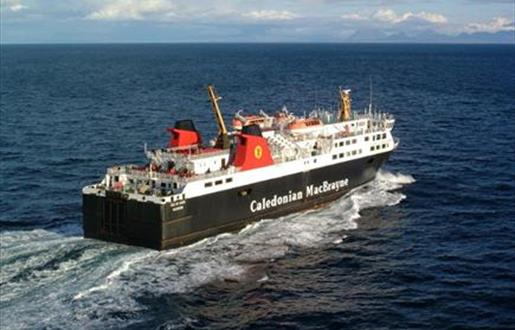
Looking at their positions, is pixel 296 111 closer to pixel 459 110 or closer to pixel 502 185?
A: pixel 459 110

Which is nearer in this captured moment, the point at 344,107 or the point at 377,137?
the point at 377,137

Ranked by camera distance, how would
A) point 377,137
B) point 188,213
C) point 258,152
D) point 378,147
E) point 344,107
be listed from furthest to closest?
point 344,107
point 377,137
point 378,147
point 258,152
point 188,213

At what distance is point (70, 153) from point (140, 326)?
167ft

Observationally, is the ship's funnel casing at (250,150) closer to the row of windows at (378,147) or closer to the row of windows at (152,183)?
the row of windows at (152,183)

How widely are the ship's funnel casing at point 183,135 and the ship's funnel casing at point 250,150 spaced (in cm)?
556

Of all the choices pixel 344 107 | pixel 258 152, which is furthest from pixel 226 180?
pixel 344 107

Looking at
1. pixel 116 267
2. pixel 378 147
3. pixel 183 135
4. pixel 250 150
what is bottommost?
pixel 116 267

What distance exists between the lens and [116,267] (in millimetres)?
51188

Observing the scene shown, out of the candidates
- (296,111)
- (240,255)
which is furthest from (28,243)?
(296,111)

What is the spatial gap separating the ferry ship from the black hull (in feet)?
0.25

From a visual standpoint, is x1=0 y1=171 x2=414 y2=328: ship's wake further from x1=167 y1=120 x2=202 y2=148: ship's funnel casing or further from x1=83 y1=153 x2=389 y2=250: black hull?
x1=167 y1=120 x2=202 y2=148: ship's funnel casing

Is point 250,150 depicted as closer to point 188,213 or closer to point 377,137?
point 188,213

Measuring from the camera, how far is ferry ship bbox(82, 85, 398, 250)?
56.2 meters

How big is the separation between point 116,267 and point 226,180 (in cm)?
1266
